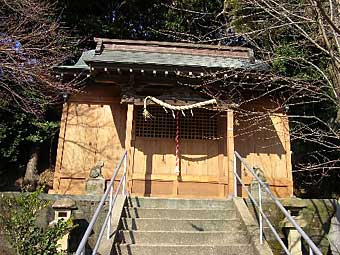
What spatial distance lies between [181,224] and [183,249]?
750 mm

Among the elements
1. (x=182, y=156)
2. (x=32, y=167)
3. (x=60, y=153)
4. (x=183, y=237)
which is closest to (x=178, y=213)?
(x=183, y=237)

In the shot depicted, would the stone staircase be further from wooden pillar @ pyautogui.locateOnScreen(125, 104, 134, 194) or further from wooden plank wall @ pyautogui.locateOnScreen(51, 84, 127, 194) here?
wooden plank wall @ pyautogui.locateOnScreen(51, 84, 127, 194)

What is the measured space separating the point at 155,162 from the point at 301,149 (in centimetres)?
647

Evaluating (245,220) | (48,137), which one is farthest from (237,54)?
(48,137)

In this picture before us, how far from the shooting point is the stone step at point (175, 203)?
21.1ft

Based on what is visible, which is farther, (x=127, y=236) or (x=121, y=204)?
(x=121, y=204)

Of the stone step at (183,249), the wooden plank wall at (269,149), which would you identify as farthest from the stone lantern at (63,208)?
the wooden plank wall at (269,149)

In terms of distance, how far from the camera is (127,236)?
518 cm

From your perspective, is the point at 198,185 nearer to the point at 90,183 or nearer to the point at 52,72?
the point at 90,183

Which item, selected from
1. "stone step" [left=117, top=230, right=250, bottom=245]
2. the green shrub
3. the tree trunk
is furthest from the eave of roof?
the tree trunk

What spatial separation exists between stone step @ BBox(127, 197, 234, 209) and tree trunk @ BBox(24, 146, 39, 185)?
7.32 m

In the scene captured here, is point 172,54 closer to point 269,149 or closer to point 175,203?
point 269,149

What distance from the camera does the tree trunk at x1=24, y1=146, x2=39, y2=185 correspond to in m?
12.5

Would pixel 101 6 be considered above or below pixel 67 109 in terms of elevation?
above
